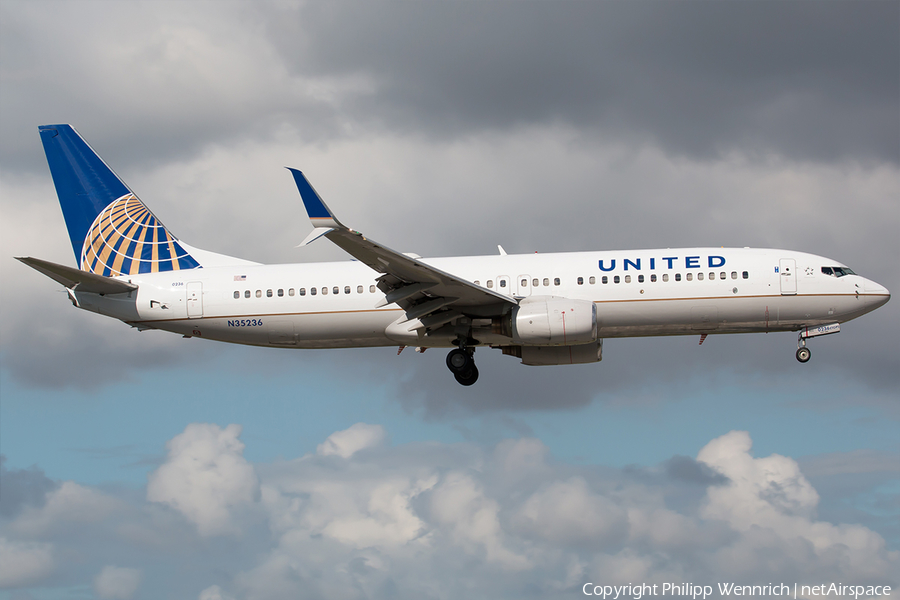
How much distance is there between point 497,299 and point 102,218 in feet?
58.4

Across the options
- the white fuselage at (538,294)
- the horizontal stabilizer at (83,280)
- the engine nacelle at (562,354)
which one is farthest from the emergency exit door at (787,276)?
the horizontal stabilizer at (83,280)

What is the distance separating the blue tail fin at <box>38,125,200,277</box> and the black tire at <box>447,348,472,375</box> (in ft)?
36.8

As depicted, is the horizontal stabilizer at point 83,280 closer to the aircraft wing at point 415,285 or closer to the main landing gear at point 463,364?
the aircraft wing at point 415,285

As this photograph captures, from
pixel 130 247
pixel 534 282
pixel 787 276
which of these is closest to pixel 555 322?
pixel 534 282

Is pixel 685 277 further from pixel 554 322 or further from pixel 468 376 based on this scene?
pixel 468 376

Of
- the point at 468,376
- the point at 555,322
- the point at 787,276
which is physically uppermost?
the point at 787,276

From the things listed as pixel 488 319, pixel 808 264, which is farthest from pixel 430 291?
pixel 808 264

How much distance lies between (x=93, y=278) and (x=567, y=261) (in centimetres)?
1735

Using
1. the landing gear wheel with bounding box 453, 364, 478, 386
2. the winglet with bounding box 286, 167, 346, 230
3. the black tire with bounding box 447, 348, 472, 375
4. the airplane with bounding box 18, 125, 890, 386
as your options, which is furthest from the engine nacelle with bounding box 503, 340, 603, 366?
the winglet with bounding box 286, 167, 346, 230

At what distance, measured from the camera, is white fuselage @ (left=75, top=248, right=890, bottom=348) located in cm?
3061

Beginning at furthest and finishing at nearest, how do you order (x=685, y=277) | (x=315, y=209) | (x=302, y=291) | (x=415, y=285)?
1. (x=302, y=291)
2. (x=685, y=277)
3. (x=415, y=285)
4. (x=315, y=209)

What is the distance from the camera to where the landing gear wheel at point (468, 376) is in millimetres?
32875

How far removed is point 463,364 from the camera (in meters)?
32.6

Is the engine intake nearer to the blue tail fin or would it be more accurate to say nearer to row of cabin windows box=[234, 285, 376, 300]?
row of cabin windows box=[234, 285, 376, 300]
